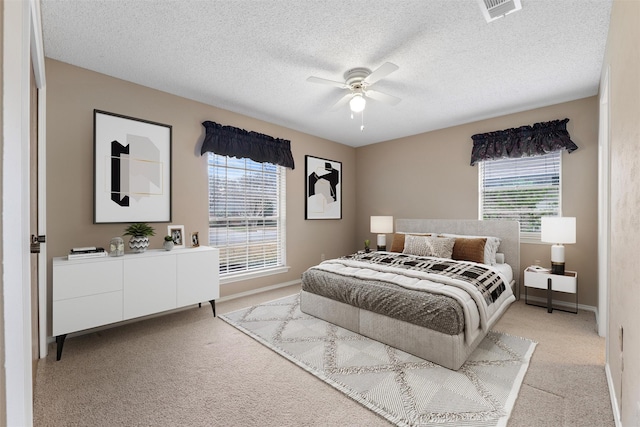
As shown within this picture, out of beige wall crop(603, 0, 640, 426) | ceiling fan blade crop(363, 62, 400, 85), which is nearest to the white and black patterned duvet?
beige wall crop(603, 0, 640, 426)

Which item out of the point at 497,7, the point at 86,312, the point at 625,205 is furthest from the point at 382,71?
the point at 86,312

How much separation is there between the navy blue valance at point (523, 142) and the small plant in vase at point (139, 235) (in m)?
4.32

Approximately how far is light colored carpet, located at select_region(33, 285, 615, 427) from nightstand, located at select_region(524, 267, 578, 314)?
49cm

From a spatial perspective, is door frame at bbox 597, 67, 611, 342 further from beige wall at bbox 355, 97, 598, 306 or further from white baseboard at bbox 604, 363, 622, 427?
beige wall at bbox 355, 97, 598, 306

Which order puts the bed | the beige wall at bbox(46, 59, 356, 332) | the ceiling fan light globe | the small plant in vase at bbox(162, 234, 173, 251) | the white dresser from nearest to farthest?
the bed < the white dresser < the beige wall at bbox(46, 59, 356, 332) < the ceiling fan light globe < the small plant in vase at bbox(162, 234, 173, 251)

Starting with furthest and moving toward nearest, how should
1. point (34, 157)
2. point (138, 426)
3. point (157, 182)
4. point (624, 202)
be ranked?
1. point (157, 182)
2. point (34, 157)
3. point (138, 426)
4. point (624, 202)

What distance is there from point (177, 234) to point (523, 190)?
4.52m

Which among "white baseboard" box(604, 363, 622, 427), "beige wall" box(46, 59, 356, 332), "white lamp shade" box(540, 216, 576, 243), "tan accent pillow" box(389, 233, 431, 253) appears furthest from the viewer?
"tan accent pillow" box(389, 233, 431, 253)

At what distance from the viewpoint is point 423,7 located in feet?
6.57

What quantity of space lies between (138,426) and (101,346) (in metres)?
1.32

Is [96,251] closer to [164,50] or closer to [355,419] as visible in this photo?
[164,50]

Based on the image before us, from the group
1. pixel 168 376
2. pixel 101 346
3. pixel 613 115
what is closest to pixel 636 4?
pixel 613 115

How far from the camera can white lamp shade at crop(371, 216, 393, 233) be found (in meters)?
5.00

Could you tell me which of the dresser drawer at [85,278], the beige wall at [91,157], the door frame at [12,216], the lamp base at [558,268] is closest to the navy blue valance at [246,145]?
the beige wall at [91,157]
